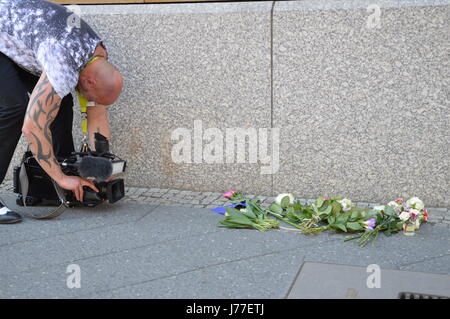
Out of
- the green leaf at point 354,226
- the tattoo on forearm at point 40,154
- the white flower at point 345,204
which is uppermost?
the tattoo on forearm at point 40,154

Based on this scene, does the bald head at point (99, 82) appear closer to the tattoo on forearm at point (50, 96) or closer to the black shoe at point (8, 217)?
the tattoo on forearm at point (50, 96)

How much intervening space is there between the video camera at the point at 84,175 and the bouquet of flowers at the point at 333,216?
74 centimetres

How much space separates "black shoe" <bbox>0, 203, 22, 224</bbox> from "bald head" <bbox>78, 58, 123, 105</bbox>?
2.88 feet

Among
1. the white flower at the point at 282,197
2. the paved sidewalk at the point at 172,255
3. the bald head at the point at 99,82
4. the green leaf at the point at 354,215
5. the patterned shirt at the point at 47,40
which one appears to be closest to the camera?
the paved sidewalk at the point at 172,255

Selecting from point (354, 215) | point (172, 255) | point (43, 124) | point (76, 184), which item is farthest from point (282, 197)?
point (43, 124)

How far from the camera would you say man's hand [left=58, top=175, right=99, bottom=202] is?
380 centimetres

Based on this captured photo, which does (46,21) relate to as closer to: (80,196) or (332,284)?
(80,196)

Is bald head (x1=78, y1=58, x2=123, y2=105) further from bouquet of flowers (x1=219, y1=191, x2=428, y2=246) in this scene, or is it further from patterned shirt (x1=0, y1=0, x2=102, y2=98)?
bouquet of flowers (x1=219, y1=191, x2=428, y2=246)

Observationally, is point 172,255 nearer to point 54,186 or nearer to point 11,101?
point 54,186

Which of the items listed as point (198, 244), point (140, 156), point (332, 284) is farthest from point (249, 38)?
point (332, 284)

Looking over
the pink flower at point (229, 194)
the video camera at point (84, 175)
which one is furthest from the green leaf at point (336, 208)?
the video camera at point (84, 175)

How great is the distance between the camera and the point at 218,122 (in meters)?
4.37

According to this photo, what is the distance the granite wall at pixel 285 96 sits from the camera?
3.93 meters
